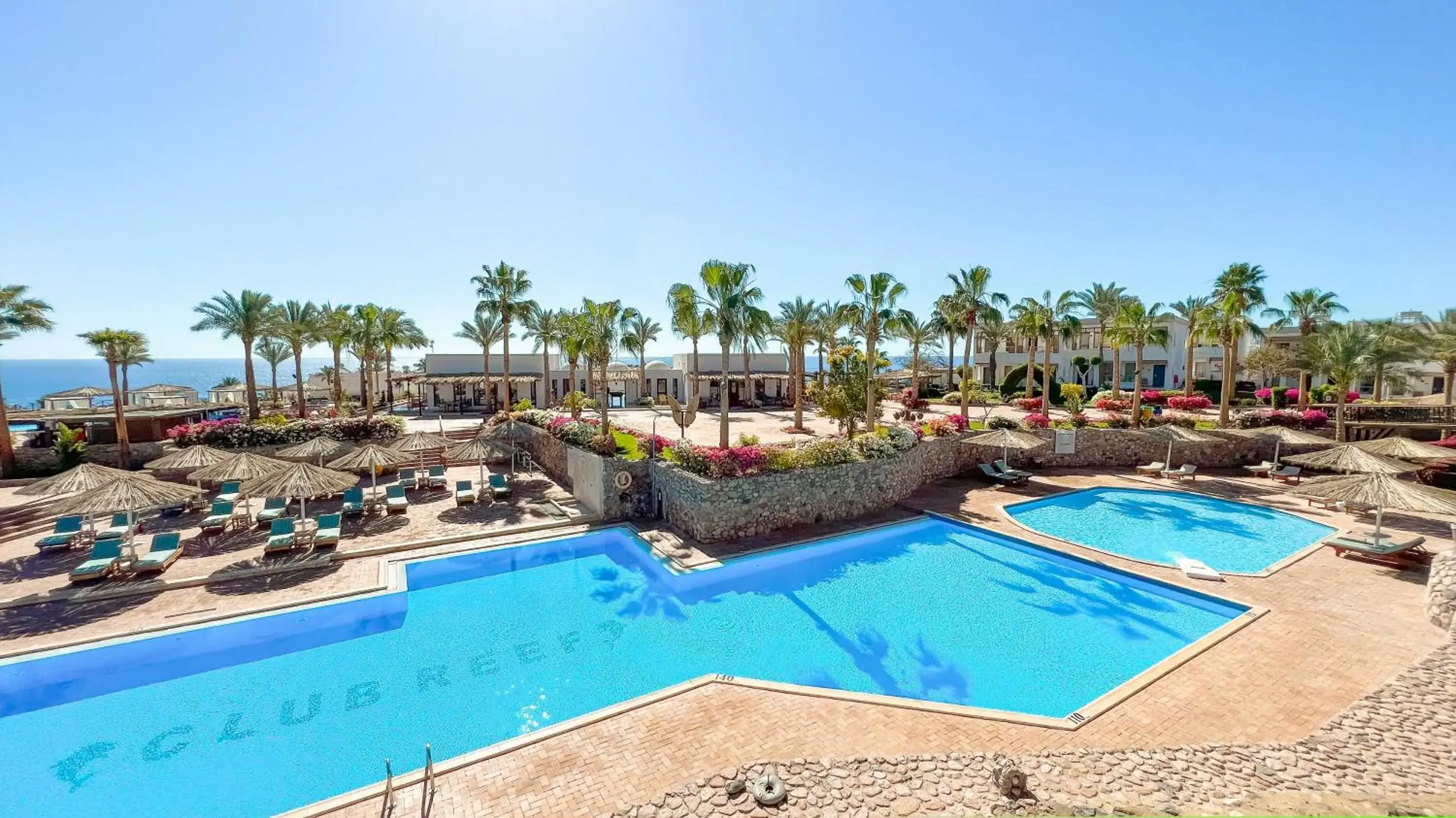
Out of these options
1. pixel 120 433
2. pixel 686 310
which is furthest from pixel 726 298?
pixel 120 433

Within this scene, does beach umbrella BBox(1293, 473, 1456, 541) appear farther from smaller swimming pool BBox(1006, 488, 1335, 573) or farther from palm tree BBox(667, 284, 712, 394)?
palm tree BBox(667, 284, 712, 394)

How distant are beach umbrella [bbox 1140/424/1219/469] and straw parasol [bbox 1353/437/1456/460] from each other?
16.8 feet

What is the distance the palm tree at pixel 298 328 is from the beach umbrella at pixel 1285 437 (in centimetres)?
4850

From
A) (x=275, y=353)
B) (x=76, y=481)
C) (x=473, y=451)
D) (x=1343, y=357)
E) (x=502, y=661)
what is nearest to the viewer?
(x=502, y=661)

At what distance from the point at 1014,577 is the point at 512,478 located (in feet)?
58.9

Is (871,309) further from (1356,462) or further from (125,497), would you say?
(125,497)

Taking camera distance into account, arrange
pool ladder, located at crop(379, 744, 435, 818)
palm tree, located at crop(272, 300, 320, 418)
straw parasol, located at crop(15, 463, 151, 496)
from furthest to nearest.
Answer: palm tree, located at crop(272, 300, 320, 418)
straw parasol, located at crop(15, 463, 151, 496)
pool ladder, located at crop(379, 744, 435, 818)

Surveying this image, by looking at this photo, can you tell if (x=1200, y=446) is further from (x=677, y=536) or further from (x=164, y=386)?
(x=164, y=386)

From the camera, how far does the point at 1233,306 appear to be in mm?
27547

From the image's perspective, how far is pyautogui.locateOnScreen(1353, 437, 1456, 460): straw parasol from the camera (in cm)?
1705

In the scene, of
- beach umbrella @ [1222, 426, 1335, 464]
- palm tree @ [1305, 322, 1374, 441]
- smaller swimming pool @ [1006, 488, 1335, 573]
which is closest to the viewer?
smaller swimming pool @ [1006, 488, 1335, 573]

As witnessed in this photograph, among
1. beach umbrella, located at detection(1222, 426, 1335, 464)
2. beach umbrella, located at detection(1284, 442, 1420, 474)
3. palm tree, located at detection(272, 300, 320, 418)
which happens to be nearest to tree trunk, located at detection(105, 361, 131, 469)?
palm tree, located at detection(272, 300, 320, 418)

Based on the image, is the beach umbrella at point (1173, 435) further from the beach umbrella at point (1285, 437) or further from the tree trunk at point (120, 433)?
the tree trunk at point (120, 433)

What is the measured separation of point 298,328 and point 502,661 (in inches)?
1288
